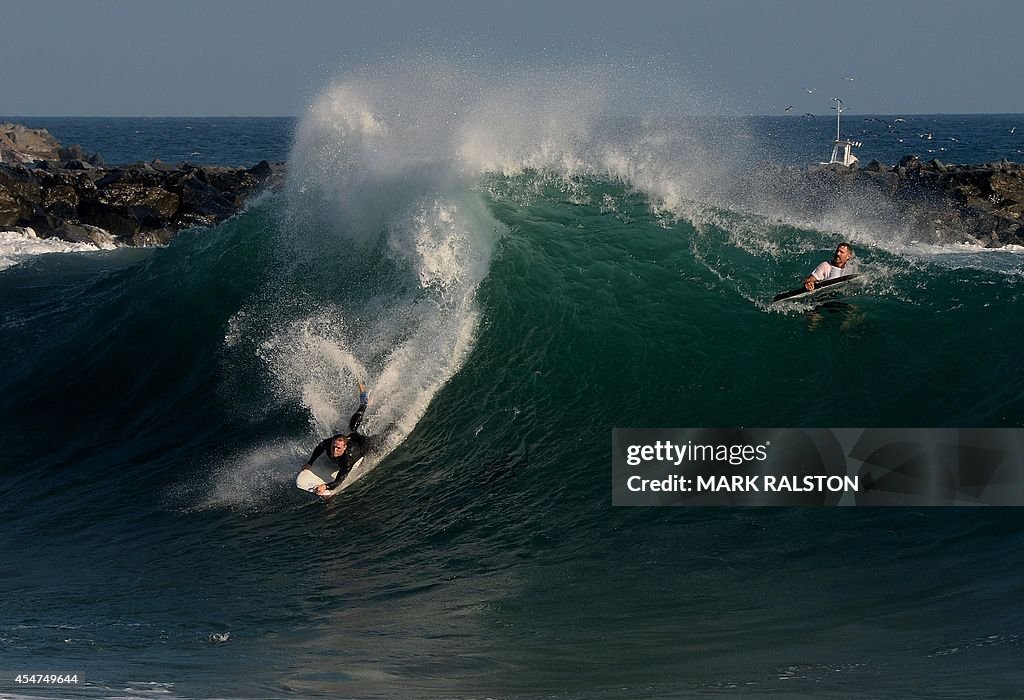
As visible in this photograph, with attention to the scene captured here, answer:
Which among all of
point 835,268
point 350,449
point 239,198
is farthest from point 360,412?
point 239,198

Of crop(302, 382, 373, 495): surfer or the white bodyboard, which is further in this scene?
crop(302, 382, 373, 495): surfer

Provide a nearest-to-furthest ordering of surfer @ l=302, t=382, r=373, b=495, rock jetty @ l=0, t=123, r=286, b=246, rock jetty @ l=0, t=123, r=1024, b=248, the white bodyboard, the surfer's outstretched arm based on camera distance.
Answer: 1. the white bodyboard
2. surfer @ l=302, t=382, r=373, b=495
3. the surfer's outstretched arm
4. rock jetty @ l=0, t=123, r=1024, b=248
5. rock jetty @ l=0, t=123, r=286, b=246

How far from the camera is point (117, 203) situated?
95.6 feet

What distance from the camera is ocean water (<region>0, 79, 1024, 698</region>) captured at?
6.80m

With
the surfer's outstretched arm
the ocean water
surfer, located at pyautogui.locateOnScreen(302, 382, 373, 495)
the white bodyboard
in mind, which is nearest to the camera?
the ocean water

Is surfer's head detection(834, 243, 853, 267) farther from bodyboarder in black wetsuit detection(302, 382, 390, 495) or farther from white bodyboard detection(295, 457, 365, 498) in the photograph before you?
white bodyboard detection(295, 457, 365, 498)

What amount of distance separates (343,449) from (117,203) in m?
21.6

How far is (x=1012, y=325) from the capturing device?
38.1 ft

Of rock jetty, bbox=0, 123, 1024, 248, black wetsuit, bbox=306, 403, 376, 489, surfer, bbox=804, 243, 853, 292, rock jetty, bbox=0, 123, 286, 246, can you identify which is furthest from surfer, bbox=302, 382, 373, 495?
rock jetty, bbox=0, 123, 286, 246

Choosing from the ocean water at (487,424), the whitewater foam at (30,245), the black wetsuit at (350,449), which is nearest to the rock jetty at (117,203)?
the whitewater foam at (30,245)

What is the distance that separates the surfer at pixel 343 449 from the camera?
9.96 metres

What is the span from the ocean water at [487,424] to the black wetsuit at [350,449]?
22cm

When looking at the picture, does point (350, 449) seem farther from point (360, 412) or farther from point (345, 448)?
→ point (360, 412)

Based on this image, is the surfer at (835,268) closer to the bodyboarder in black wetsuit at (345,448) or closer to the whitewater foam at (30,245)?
the bodyboarder in black wetsuit at (345,448)
